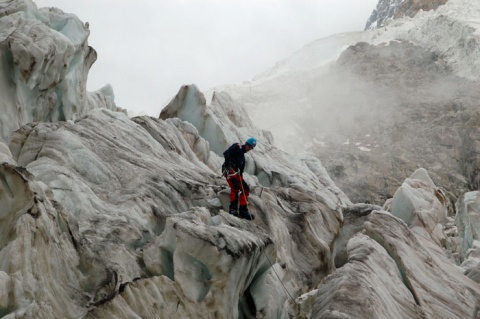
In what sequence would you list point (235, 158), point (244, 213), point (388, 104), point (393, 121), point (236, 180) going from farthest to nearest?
point (388, 104) → point (393, 121) → point (235, 158) → point (236, 180) → point (244, 213)

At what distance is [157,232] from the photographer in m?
13.5

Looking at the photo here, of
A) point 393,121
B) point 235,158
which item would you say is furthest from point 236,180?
point 393,121

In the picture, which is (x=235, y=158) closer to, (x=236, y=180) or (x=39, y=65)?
(x=236, y=180)

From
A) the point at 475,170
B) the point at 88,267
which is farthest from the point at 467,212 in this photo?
the point at 475,170

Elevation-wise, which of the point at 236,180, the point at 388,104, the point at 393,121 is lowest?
the point at 393,121

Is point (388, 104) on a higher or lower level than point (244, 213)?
lower

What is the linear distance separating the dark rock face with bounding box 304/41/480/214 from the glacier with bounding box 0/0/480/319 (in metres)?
34.1

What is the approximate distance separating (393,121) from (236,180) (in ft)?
177

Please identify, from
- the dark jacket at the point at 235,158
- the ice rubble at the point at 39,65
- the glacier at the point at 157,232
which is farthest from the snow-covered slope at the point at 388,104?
the dark jacket at the point at 235,158

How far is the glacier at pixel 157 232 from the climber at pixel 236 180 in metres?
0.51

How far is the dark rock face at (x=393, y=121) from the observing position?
56.6 meters

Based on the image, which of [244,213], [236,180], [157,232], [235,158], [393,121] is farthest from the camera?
[393,121]

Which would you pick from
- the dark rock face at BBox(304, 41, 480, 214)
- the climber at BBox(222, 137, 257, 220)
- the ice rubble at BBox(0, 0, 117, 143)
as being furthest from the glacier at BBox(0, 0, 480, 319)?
the dark rock face at BBox(304, 41, 480, 214)

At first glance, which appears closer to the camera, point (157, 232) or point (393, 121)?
point (157, 232)
